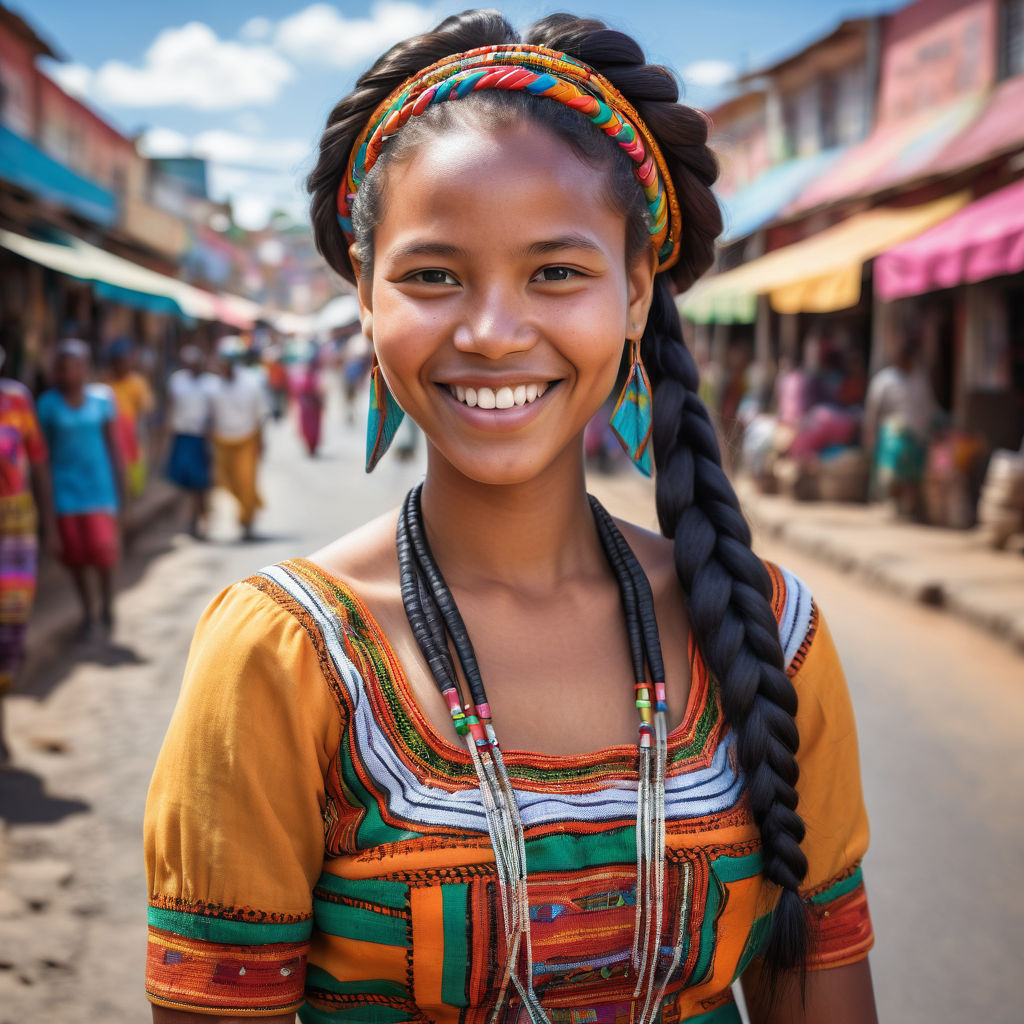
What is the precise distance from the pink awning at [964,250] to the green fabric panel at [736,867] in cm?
730

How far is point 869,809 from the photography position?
14.0 feet

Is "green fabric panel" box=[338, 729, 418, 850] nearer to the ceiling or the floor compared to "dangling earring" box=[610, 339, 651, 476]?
nearer to the floor

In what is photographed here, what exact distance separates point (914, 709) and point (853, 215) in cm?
937

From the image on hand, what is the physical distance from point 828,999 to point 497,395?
88 centimetres

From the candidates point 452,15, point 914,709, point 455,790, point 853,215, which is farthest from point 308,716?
point 853,215

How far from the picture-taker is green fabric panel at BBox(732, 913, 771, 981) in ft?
4.54

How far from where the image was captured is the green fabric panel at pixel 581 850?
1.25 metres

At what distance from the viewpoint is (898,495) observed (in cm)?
1062

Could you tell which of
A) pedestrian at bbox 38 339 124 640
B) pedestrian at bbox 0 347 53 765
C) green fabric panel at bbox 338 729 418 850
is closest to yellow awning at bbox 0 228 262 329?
pedestrian at bbox 38 339 124 640

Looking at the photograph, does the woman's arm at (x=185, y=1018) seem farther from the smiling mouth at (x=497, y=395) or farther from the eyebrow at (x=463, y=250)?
the eyebrow at (x=463, y=250)

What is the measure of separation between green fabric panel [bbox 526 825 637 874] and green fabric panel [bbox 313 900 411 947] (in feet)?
0.51

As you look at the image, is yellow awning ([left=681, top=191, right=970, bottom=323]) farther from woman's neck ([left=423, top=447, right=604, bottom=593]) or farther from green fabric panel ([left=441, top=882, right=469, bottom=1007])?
green fabric panel ([left=441, top=882, right=469, bottom=1007])

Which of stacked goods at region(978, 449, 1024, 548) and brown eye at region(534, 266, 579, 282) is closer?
brown eye at region(534, 266, 579, 282)

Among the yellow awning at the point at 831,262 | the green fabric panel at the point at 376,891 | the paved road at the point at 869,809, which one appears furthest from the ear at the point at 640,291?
the yellow awning at the point at 831,262
